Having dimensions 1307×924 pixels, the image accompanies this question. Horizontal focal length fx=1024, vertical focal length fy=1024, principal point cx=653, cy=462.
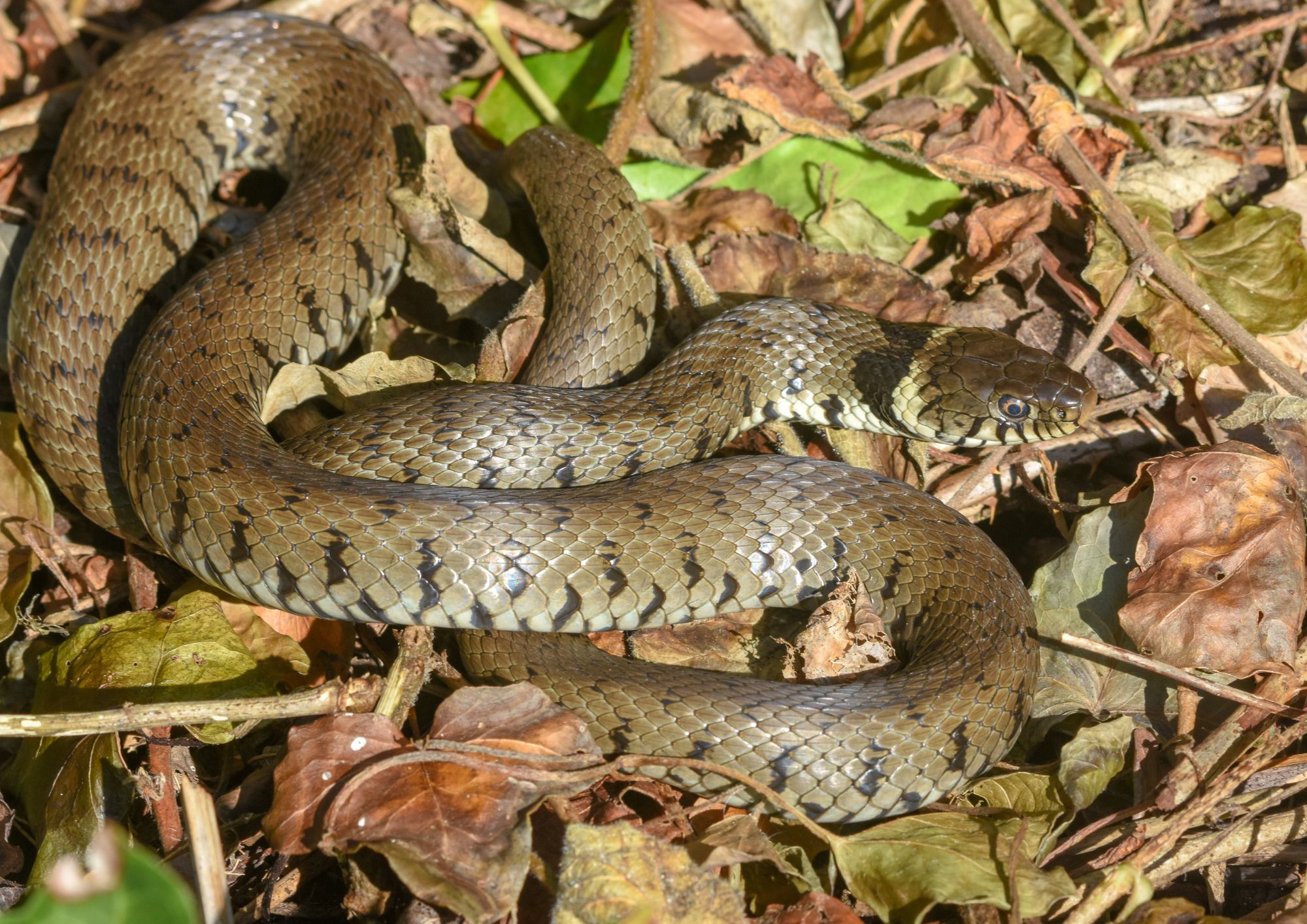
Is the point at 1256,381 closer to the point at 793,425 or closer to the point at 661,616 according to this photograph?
the point at 793,425

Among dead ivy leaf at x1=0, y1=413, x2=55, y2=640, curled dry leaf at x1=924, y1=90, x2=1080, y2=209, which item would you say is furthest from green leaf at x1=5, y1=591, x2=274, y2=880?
curled dry leaf at x1=924, y1=90, x2=1080, y2=209

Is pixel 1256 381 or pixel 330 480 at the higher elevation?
pixel 330 480

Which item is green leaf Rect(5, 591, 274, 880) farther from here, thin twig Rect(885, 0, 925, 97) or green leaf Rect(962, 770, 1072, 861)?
thin twig Rect(885, 0, 925, 97)

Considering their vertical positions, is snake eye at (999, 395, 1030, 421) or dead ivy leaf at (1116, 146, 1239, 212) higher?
dead ivy leaf at (1116, 146, 1239, 212)

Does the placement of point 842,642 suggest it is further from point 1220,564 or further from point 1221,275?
point 1221,275

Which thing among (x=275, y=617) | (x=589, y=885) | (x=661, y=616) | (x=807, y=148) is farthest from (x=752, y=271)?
(x=589, y=885)

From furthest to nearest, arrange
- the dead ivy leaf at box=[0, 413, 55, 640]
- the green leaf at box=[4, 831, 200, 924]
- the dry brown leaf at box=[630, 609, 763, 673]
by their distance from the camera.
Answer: the dead ivy leaf at box=[0, 413, 55, 640], the dry brown leaf at box=[630, 609, 763, 673], the green leaf at box=[4, 831, 200, 924]

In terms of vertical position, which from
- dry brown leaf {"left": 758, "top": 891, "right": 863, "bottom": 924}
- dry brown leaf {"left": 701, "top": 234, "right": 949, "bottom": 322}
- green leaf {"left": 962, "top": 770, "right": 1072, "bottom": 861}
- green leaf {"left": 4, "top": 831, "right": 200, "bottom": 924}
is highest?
green leaf {"left": 4, "top": 831, "right": 200, "bottom": 924}
